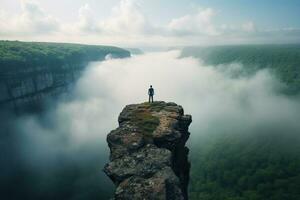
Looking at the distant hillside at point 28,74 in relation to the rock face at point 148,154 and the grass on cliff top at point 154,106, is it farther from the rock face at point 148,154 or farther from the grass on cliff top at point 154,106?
the rock face at point 148,154

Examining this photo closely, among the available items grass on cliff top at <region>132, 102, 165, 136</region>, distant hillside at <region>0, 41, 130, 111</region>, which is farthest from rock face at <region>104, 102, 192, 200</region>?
distant hillside at <region>0, 41, 130, 111</region>

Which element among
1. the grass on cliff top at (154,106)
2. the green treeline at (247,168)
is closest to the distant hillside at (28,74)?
the green treeline at (247,168)

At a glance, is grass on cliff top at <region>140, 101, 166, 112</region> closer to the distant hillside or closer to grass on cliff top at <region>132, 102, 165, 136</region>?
grass on cliff top at <region>132, 102, 165, 136</region>

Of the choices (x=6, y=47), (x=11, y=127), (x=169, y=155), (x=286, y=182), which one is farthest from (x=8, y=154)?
(x=286, y=182)

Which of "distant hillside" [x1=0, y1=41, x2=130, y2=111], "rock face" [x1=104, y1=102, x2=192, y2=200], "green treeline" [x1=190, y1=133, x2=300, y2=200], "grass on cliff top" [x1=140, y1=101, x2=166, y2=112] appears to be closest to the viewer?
"rock face" [x1=104, y1=102, x2=192, y2=200]

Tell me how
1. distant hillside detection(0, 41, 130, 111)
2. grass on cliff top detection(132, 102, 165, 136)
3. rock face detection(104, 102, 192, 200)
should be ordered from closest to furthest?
rock face detection(104, 102, 192, 200) < grass on cliff top detection(132, 102, 165, 136) < distant hillside detection(0, 41, 130, 111)

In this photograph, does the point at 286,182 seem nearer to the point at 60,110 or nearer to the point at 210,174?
the point at 210,174

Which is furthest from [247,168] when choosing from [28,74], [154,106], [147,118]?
[147,118]
